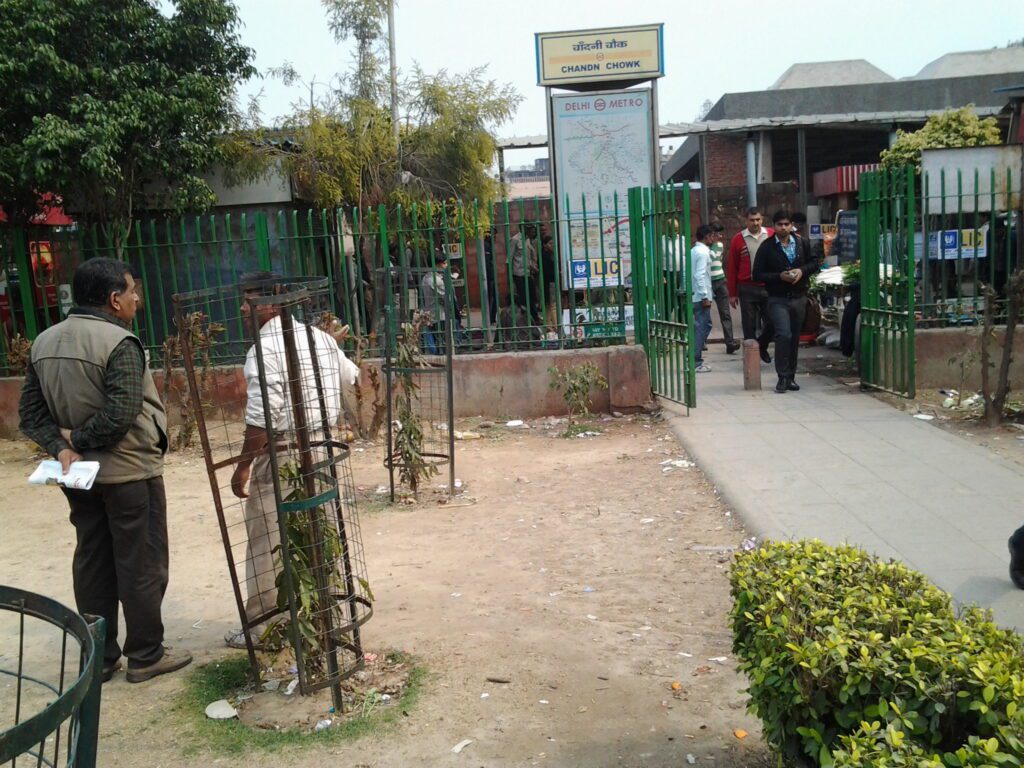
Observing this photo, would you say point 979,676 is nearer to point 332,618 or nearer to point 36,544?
point 332,618

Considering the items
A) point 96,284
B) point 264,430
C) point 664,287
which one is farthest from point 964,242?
point 96,284

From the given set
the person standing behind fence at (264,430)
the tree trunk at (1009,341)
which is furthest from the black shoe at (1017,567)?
the tree trunk at (1009,341)

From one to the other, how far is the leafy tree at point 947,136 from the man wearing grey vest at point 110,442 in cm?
1258

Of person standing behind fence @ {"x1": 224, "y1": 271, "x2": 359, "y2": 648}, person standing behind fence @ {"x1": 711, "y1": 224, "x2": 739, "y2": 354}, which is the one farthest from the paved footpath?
person standing behind fence @ {"x1": 711, "y1": 224, "x2": 739, "y2": 354}

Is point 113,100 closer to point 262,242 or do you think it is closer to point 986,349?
point 262,242

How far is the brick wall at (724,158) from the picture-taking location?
22.0 metres

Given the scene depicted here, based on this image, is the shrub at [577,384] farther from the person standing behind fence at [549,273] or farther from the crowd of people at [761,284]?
the crowd of people at [761,284]

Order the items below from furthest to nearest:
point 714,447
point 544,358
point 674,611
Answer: point 544,358 < point 714,447 < point 674,611

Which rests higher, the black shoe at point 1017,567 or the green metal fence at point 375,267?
the green metal fence at point 375,267

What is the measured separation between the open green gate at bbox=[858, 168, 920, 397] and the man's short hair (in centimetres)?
694

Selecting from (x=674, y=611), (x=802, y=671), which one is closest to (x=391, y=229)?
(x=674, y=611)

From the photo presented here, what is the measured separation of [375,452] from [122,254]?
3.55m

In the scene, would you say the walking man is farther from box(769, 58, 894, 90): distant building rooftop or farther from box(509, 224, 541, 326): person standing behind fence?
box(769, 58, 894, 90): distant building rooftop

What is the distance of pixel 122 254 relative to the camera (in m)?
10.0
